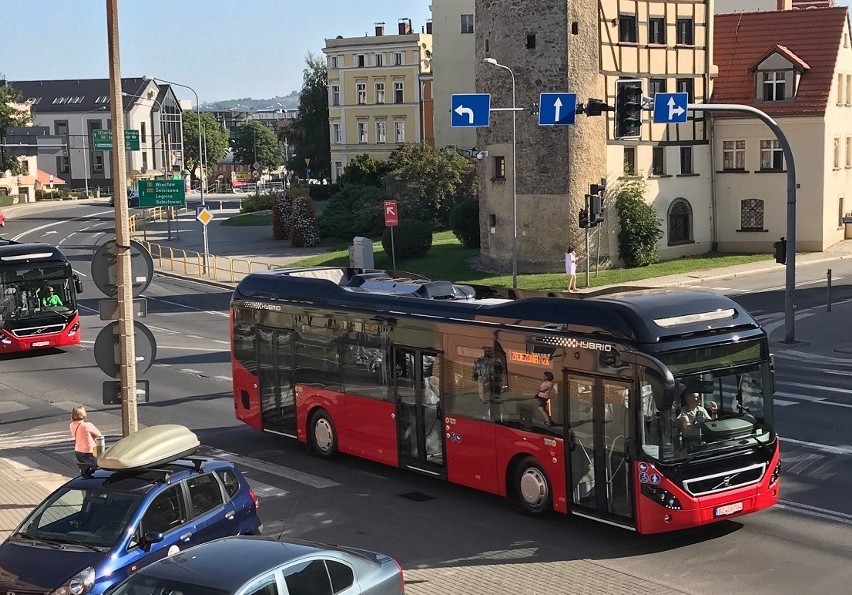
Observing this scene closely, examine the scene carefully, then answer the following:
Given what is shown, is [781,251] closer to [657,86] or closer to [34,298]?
[34,298]

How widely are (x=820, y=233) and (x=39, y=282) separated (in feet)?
107

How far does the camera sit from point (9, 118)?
107 m

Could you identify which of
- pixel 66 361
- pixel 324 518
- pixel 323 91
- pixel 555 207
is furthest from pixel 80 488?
pixel 323 91

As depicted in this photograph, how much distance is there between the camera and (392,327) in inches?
661

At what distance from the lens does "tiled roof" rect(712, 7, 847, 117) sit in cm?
4878

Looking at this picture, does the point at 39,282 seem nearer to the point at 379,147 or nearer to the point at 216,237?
the point at 216,237

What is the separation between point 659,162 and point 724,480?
122 feet

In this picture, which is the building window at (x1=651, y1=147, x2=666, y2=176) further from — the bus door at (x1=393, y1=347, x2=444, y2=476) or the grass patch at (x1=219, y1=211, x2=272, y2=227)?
the bus door at (x1=393, y1=347, x2=444, y2=476)

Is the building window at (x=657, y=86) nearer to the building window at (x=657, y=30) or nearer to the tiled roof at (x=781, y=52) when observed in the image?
the building window at (x=657, y=30)

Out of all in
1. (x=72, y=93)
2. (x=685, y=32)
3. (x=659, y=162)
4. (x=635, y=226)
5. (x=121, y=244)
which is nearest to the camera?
(x=121, y=244)

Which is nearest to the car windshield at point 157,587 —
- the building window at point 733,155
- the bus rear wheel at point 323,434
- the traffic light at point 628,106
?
the bus rear wheel at point 323,434

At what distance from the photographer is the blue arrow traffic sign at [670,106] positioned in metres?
26.5

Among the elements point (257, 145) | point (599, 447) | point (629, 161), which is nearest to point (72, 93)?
point (257, 145)

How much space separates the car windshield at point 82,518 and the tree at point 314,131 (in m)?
98.0
